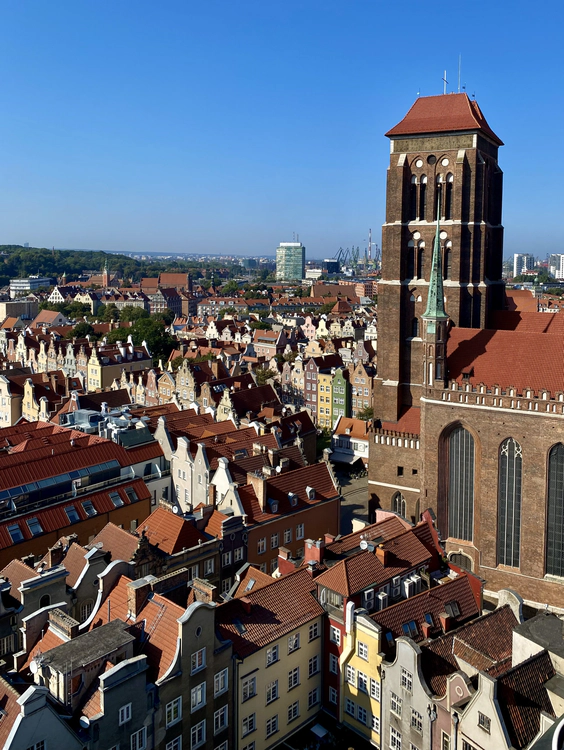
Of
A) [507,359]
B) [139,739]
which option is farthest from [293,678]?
[507,359]

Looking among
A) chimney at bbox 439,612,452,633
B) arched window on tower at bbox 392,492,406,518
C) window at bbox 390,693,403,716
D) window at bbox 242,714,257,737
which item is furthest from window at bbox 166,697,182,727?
arched window on tower at bbox 392,492,406,518

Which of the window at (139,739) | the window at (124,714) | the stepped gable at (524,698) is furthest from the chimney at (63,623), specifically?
the stepped gable at (524,698)

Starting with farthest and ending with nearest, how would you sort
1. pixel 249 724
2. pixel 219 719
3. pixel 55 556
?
pixel 55 556
pixel 249 724
pixel 219 719

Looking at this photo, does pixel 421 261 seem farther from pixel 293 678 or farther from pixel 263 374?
pixel 263 374

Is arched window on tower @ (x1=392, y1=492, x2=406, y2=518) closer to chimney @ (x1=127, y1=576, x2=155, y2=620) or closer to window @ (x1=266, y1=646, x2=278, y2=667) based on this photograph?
window @ (x1=266, y1=646, x2=278, y2=667)

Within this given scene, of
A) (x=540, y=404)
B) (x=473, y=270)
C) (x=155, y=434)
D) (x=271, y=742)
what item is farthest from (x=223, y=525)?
(x=473, y=270)

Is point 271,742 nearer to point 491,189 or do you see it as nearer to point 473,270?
point 473,270

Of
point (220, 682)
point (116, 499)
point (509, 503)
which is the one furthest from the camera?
point (116, 499)
